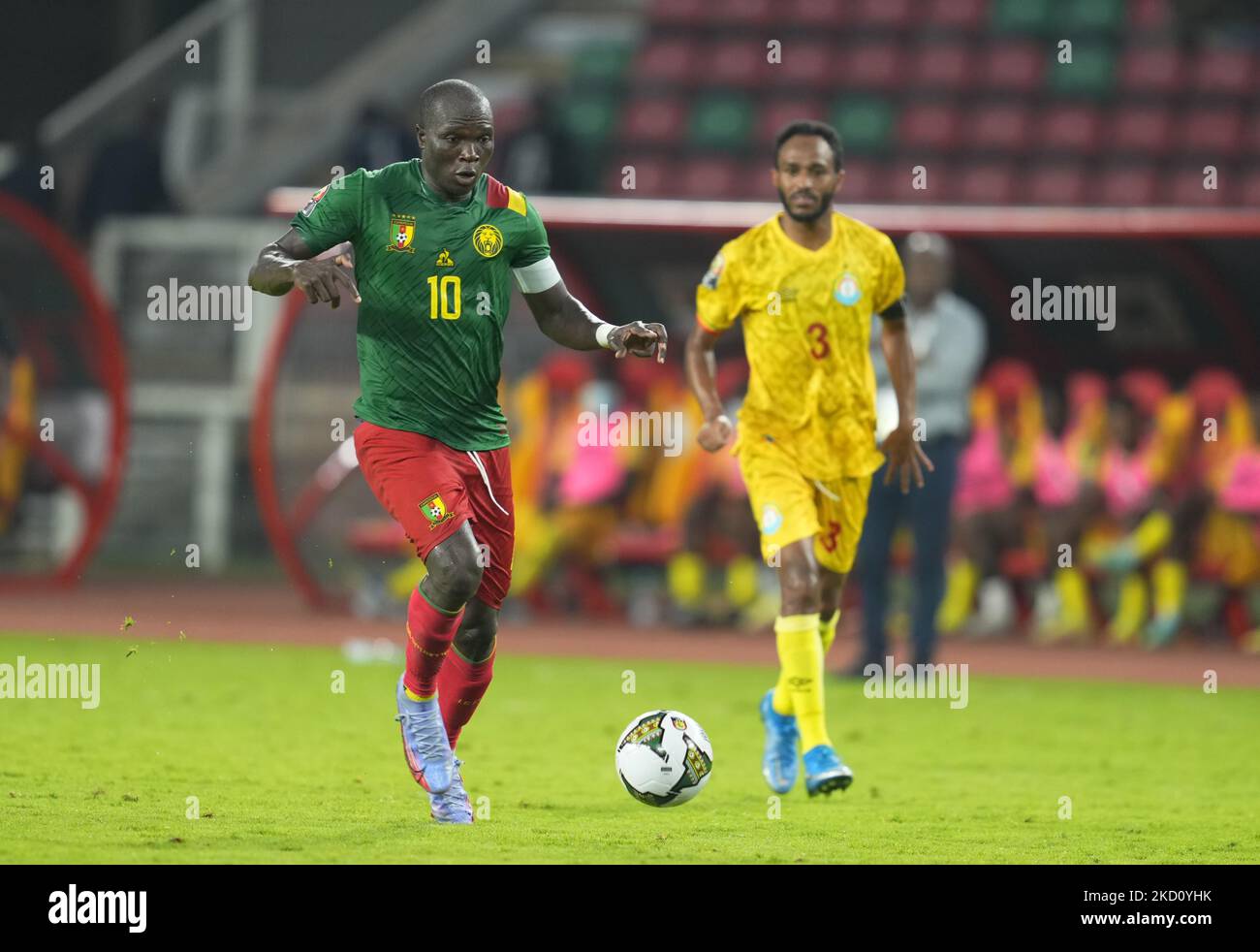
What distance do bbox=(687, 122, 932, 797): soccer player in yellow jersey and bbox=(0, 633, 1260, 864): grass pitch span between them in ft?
2.19

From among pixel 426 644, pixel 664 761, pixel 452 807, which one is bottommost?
pixel 452 807

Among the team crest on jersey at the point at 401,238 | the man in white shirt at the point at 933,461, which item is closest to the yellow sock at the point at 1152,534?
the man in white shirt at the point at 933,461

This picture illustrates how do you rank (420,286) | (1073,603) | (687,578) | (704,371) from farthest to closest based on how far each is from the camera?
(687,578) → (1073,603) → (704,371) → (420,286)

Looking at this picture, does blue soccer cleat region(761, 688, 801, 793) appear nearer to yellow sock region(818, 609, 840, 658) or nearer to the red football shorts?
yellow sock region(818, 609, 840, 658)

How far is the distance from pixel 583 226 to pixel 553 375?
3.47ft

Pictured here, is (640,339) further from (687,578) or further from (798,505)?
(687,578)

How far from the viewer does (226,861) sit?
18.2ft

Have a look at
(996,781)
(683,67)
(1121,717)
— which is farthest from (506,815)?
(683,67)

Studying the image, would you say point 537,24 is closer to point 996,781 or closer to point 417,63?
point 417,63

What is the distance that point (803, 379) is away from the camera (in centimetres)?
761

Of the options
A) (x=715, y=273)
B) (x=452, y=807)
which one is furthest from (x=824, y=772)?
(x=715, y=273)

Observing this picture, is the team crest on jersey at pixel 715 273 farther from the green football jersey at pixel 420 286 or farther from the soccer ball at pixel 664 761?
the soccer ball at pixel 664 761

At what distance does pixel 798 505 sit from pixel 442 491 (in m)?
1.49

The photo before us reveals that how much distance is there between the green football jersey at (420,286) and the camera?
259 inches
